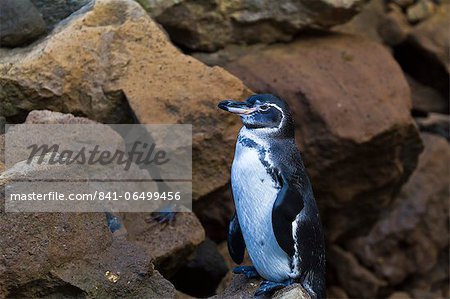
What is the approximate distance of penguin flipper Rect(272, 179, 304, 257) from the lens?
3.38 meters

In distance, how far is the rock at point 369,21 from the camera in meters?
6.26

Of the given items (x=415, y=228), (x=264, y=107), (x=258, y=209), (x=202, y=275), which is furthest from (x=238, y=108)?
(x=415, y=228)

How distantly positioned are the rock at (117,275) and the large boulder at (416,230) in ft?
9.46

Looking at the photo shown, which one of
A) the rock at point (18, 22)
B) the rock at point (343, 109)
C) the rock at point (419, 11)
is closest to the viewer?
the rock at point (18, 22)

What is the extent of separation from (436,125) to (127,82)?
9.09 feet

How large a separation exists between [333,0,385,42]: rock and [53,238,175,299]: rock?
3.00m

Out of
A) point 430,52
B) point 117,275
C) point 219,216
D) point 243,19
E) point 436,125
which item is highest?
point 117,275

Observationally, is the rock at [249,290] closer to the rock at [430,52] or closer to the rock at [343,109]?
the rock at [343,109]

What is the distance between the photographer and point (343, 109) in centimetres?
530

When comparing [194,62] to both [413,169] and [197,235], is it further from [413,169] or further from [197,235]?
[413,169]

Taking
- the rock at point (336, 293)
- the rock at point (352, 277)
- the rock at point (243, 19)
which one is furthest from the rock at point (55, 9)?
the rock at point (336, 293)

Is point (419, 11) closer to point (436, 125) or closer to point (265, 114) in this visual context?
point (436, 125)

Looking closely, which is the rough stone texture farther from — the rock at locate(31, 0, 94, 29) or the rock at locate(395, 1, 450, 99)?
the rock at locate(395, 1, 450, 99)

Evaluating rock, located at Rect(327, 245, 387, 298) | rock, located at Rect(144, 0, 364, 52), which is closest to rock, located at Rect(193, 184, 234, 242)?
rock, located at Rect(144, 0, 364, 52)
